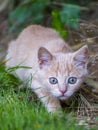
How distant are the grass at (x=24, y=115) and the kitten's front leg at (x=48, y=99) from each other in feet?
0.26

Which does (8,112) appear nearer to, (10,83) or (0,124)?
(0,124)

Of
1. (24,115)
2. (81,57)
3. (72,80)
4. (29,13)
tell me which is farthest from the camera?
(29,13)

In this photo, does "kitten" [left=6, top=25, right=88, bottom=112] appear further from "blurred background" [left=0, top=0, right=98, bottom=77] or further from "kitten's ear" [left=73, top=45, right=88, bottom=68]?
"blurred background" [left=0, top=0, right=98, bottom=77]

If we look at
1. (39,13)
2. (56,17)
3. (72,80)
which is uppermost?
(39,13)

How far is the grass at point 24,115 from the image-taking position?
12.9ft

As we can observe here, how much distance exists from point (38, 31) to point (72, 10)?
142 cm

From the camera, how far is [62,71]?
504 centimetres

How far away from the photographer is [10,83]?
5.47 m

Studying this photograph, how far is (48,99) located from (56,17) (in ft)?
7.81

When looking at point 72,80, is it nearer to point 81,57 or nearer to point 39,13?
point 81,57

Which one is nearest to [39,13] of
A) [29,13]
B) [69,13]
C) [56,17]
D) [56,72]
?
[29,13]

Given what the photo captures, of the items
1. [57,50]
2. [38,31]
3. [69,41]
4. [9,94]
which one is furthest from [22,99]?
[69,41]

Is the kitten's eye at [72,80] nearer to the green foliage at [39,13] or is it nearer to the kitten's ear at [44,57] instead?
the kitten's ear at [44,57]

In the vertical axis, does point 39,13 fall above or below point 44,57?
above
